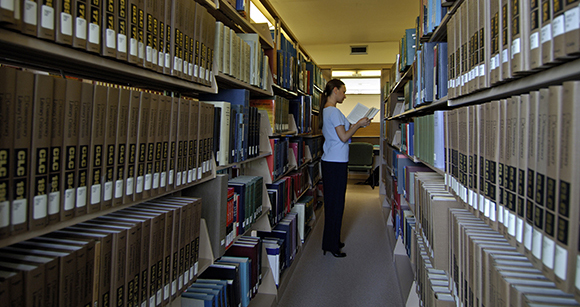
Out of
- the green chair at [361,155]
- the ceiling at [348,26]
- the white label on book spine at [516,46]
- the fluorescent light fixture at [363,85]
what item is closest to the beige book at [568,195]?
the white label on book spine at [516,46]

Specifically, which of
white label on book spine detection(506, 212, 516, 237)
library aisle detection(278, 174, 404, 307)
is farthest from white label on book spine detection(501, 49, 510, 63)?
library aisle detection(278, 174, 404, 307)

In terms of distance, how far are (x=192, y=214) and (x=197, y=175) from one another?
16 centimetres

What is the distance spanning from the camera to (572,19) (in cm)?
52

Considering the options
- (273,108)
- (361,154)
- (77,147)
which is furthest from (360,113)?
(361,154)

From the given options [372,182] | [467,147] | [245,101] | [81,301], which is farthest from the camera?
[372,182]

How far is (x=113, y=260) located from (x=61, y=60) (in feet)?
1.87

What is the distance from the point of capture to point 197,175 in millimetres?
1308

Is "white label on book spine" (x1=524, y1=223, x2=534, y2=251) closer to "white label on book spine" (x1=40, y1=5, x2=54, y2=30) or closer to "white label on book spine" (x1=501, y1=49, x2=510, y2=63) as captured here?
"white label on book spine" (x1=501, y1=49, x2=510, y2=63)

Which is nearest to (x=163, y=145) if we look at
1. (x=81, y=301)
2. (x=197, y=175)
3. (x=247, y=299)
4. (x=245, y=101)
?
(x=197, y=175)

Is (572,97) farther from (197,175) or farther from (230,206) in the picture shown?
(230,206)

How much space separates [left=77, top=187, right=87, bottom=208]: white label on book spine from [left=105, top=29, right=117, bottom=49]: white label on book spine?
382mm

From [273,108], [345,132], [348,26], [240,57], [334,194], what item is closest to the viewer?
[240,57]

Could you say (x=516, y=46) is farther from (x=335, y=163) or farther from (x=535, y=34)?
(x=335, y=163)

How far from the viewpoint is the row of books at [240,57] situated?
1489 millimetres
